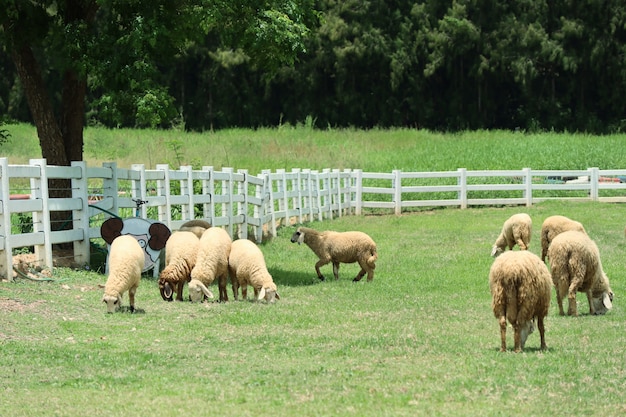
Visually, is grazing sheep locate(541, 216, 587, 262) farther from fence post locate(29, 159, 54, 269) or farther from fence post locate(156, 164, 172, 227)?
fence post locate(29, 159, 54, 269)

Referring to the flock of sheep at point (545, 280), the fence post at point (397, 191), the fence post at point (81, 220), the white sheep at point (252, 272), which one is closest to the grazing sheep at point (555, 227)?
the flock of sheep at point (545, 280)

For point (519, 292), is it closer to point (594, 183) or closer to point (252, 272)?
point (252, 272)

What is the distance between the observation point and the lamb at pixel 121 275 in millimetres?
11211

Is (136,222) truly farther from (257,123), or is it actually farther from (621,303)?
(257,123)

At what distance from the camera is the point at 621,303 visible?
39.9 ft

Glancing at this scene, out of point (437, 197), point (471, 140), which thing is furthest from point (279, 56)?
point (471, 140)

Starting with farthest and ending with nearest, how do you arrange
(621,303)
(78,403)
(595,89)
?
1. (595,89)
2. (621,303)
3. (78,403)

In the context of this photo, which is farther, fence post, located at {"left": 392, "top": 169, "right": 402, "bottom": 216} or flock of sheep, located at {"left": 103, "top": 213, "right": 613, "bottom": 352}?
fence post, located at {"left": 392, "top": 169, "right": 402, "bottom": 216}

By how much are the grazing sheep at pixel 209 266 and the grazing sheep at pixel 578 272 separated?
3.92 metres

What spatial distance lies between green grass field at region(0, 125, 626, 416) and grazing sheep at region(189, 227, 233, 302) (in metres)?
0.25

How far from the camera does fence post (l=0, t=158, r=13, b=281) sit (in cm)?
1296

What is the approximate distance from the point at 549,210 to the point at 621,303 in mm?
16779

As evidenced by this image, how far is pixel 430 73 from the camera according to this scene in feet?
185

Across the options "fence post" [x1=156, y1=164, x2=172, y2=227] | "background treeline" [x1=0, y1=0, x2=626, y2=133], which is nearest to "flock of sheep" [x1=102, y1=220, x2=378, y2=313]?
"fence post" [x1=156, y1=164, x2=172, y2=227]
